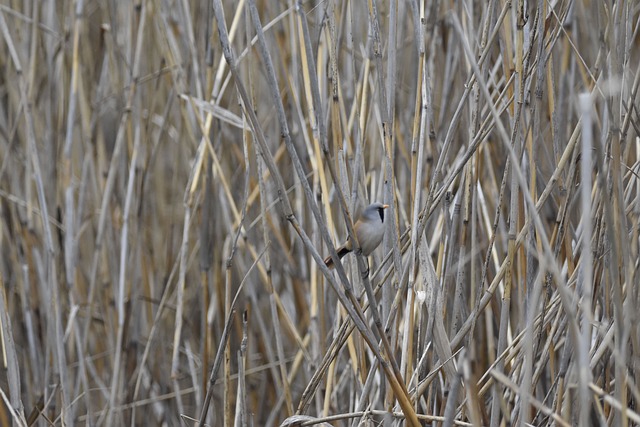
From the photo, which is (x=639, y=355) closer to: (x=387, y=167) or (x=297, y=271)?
(x=387, y=167)

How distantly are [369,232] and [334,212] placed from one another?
2.00 feet

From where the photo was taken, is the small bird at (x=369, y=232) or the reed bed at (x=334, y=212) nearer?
the reed bed at (x=334, y=212)

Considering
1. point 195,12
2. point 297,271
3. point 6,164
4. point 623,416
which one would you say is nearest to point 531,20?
point 623,416

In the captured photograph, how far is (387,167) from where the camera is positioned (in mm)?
1172

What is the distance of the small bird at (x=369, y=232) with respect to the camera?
4.41 ft

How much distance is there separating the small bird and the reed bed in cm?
3

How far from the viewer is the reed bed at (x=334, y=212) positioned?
3.62 feet

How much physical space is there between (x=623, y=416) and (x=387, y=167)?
48 centimetres

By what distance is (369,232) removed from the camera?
1.35 metres

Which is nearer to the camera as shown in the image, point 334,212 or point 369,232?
point 369,232

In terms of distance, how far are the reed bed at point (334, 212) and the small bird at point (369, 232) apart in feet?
0.09

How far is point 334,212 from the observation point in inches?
77.0

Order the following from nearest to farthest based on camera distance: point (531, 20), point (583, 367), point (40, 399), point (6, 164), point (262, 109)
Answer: point (583, 367), point (531, 20), point (40, 399), point (6, 164), point (262, 109)

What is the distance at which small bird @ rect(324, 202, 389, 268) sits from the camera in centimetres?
134
